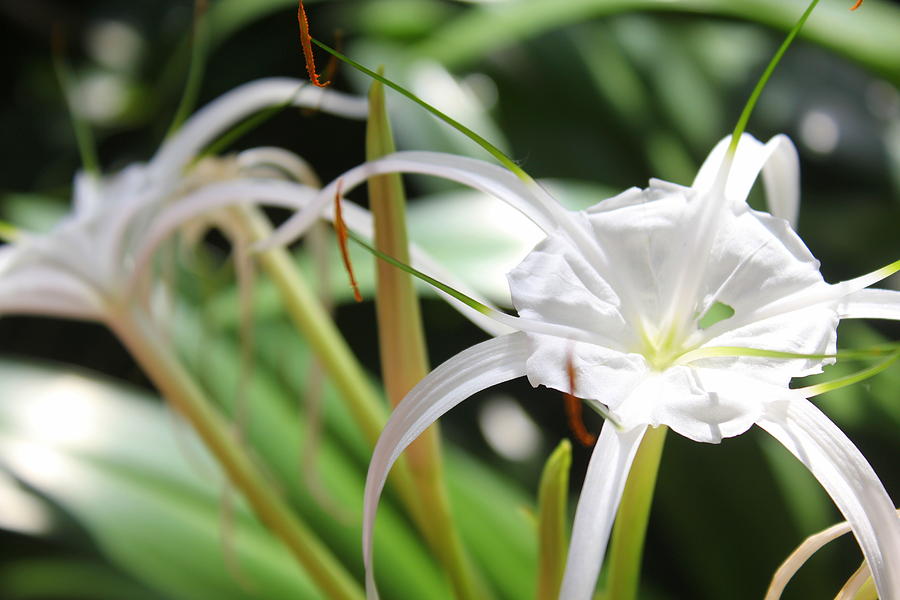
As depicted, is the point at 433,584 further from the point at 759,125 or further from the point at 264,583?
the point at 759,125

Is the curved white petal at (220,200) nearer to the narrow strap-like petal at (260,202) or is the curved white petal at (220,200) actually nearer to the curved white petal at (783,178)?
the narrow strap-like petal at (260,202)

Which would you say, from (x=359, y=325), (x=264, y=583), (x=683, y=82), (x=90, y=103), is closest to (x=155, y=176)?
(x=264, y=583)

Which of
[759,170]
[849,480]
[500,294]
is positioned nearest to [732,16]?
[500,294]

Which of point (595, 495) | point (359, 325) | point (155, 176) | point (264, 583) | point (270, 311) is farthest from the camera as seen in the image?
point (359, 325)

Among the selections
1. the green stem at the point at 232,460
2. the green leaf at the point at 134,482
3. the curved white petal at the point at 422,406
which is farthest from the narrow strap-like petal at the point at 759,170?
the green leaf at the point at 134,482

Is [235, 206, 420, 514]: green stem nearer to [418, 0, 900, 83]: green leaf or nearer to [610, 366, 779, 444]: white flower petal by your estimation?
[610, 366, 779, 444]: white flower petal
